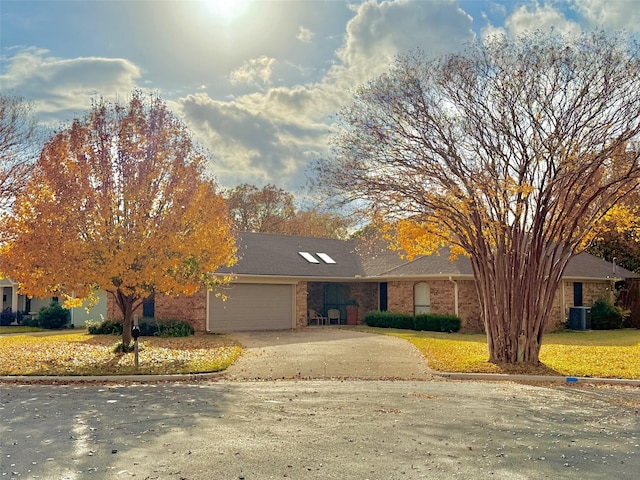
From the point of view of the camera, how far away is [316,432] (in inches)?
299

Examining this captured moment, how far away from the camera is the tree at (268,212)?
4928cm

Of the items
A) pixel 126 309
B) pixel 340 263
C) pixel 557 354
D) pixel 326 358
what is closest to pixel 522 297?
pixel 557 354

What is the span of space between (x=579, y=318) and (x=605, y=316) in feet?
6.40

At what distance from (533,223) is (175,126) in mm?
9278

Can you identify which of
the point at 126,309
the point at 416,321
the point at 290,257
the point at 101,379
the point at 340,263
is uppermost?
the point at 290,257

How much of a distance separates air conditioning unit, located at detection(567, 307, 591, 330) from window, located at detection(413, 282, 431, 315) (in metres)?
6.95

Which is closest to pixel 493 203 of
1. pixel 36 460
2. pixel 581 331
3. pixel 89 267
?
pixel 89 267

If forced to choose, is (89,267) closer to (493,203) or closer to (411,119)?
(411,119)

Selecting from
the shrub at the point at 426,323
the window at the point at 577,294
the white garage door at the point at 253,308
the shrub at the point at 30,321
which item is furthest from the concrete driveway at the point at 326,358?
the shrub at the point at 30,321

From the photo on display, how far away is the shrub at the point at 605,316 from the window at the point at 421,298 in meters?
8.45

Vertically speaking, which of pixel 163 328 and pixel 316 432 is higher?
pixel 163 328

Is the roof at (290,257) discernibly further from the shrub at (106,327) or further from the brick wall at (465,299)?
the shrub at (106,327)

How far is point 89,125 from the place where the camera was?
1456 cm

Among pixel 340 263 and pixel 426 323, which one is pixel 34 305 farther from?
pixel 426 323
